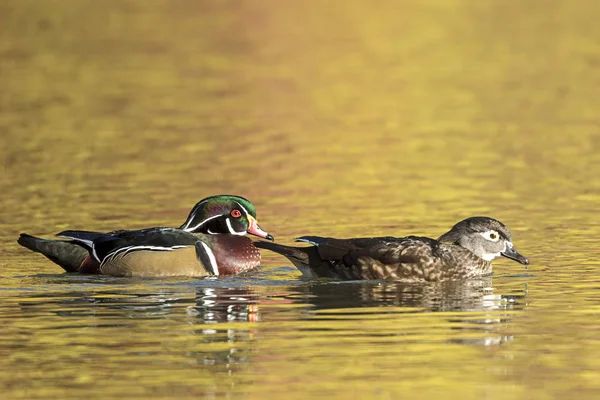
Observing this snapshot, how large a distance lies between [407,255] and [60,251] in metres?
3.52

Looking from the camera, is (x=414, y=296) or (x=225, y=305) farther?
(x=414, y=296)

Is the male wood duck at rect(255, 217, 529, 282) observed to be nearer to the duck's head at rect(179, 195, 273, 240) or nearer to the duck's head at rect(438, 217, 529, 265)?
the duck's head at rect(438, 217, 529, 265)

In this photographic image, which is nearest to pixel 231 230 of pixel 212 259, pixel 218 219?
pixel 218 219

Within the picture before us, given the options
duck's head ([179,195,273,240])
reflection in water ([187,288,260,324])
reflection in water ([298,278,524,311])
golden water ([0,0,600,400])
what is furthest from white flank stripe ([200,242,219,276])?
reflection in water ([298,278,524,311])

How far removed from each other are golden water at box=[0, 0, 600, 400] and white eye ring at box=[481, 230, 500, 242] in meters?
0.45

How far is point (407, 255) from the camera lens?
15523mm

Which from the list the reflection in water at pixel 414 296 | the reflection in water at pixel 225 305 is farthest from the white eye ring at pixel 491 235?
the reflection in water at pixel 225 305

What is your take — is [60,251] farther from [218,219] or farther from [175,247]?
[218,219]

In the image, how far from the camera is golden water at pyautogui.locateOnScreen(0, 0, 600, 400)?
11.7 meters

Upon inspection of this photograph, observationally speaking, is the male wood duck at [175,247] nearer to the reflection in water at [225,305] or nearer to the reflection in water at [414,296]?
the reflection in water at [225,305]

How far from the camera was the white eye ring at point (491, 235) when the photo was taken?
15.9 metres

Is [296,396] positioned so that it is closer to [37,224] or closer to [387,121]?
[37,224]

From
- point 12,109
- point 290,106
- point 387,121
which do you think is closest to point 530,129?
point 387,121

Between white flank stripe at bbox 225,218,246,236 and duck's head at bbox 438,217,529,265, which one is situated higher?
white flank stripe at bbox 225,218,246,236
